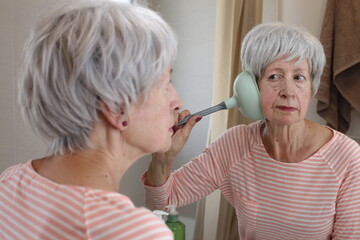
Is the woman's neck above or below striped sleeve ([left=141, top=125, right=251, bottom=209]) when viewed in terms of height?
above

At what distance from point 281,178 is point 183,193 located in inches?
12.3

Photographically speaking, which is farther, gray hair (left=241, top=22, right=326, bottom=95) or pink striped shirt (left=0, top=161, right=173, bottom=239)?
gray hair (left=241, top=22, right=326, bottom=95)

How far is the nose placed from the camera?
1.22 meters

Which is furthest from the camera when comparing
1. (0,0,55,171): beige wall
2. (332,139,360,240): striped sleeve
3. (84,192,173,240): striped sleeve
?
(0,0,55,171): beige wall

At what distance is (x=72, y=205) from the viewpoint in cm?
59

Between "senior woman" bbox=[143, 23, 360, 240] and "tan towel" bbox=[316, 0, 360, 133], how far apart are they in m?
0.53

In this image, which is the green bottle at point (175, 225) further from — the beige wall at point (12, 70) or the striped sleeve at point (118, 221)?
the beige wall at point (12, 70)

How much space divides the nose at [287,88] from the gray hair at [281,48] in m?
0.07

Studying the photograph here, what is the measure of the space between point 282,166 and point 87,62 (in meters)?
0.82

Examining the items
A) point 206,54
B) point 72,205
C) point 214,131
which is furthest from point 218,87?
point 72,205

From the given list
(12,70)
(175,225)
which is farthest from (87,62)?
(12,70)

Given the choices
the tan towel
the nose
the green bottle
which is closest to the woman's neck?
the nose

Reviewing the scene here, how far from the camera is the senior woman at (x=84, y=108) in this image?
61cm

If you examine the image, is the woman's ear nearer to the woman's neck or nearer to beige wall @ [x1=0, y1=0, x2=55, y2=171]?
the woman's neck
